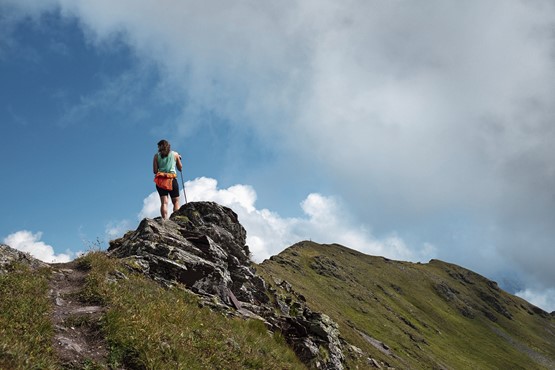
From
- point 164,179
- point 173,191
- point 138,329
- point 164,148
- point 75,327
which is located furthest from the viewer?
point 173,191

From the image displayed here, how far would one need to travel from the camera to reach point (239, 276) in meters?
21.9

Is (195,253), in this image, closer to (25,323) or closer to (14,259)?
(14,259)

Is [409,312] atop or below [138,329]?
atop

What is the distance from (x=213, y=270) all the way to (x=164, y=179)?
21.8 feet

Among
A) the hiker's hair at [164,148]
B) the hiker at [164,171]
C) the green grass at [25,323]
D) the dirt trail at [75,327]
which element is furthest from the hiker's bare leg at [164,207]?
the green grass at [25,323]

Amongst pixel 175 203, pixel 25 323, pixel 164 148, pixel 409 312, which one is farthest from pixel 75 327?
pixel 409 312

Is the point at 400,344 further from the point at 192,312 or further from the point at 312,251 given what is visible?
the point at 192,312

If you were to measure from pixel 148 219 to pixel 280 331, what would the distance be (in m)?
8.48

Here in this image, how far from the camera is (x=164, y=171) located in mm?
21000

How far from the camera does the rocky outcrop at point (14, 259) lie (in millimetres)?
12188

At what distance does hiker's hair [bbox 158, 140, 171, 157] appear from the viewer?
20922mm

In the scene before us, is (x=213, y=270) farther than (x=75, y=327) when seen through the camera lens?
Yes

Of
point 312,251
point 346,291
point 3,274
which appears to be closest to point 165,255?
point 3,274

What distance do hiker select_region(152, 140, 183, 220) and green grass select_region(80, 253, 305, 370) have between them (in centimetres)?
694
